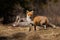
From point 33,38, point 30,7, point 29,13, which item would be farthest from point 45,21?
point 30,7

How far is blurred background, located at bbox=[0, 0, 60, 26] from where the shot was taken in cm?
1502

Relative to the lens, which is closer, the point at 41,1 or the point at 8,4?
the point at 8,4

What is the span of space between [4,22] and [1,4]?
134 cm

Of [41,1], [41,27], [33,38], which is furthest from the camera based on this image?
[41,1]

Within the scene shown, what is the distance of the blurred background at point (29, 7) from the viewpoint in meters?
15.0

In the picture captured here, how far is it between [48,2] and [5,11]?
3.95 metres

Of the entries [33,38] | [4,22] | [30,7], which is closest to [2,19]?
[4,22]

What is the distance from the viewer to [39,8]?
16891 mm

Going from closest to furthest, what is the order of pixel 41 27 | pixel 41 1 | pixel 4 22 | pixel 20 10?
1. pixel 41 27
2. pixel 4 22
3. pixel 20 10
4. pixel 41 1

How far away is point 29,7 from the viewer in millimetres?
16641

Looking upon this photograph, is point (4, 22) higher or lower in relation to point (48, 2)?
lower

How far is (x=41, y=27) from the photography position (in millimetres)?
11844

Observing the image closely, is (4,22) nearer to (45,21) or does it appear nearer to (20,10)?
(20,10)

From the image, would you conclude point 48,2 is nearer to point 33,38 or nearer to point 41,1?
point 41,1
